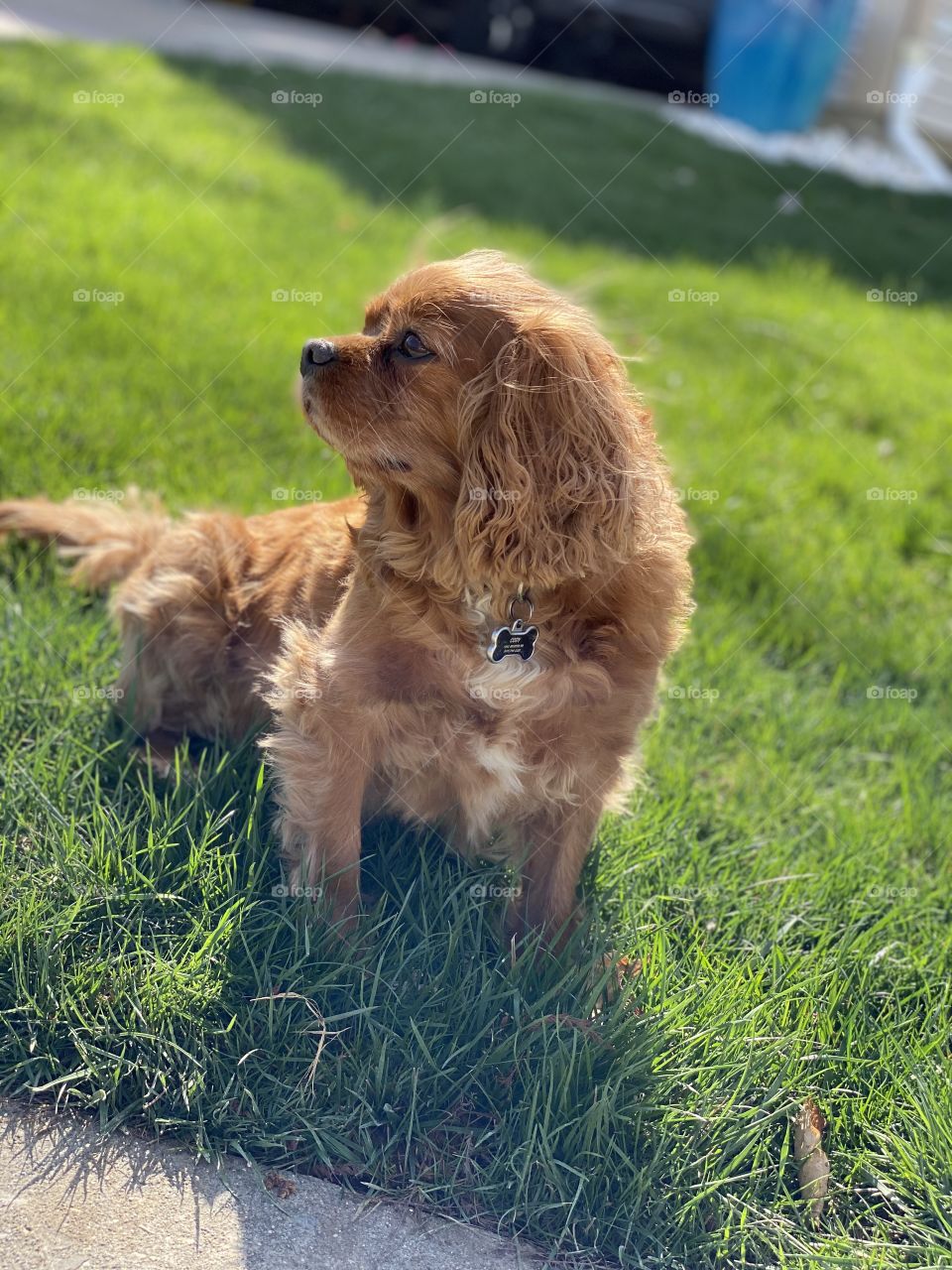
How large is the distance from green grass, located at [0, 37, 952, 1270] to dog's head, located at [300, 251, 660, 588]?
34.2 inches

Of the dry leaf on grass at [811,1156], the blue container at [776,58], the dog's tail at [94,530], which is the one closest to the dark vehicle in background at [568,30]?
the blue container at [776,58]

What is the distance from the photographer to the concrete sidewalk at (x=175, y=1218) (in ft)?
6.95

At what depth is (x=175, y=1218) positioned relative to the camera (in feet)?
7.21

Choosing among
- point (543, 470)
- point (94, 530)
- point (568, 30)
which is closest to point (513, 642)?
point (543, 470)

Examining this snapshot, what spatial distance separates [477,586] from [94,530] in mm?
1667

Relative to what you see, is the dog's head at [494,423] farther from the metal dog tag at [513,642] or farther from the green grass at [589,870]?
the green grass at [589,870]

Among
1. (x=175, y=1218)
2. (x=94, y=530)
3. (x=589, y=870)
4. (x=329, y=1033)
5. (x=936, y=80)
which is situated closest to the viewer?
(x=175, y=1218)

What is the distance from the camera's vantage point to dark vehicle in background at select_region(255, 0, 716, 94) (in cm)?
1316

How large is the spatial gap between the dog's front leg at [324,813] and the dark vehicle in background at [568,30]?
1246 cm

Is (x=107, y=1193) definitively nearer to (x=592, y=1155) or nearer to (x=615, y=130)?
(x=592, y=1155)

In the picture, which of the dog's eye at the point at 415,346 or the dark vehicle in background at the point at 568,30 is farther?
the dark vehicle in background at the point at 568,30

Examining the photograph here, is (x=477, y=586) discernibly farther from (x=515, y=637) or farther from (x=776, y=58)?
(x=776, y=58)

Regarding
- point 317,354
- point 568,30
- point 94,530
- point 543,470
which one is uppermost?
point 317,354

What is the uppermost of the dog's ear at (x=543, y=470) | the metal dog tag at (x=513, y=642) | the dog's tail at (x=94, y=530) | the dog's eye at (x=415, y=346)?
the dog's eye at (x=415, y=346)
